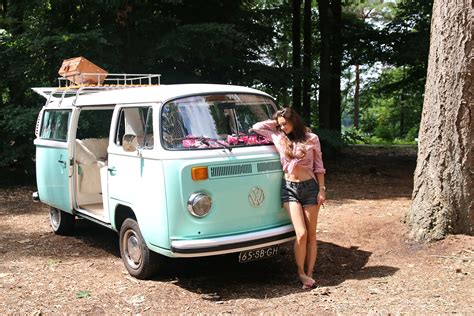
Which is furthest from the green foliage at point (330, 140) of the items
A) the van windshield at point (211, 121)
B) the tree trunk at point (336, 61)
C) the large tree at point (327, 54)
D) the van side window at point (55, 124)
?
the van windshield at point (211, 121)

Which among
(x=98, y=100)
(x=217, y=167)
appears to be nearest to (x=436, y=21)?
(x=217, y=167)

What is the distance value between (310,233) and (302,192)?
19.0 inches

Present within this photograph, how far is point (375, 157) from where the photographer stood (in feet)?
59.3

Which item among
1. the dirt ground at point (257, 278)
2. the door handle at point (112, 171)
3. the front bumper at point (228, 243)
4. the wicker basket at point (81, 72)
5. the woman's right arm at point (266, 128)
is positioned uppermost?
the wicker basket at point (81, 72)

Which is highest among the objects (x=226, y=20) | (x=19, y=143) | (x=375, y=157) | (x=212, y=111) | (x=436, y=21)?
(x=226, y=20)

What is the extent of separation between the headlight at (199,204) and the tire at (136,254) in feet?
2.99

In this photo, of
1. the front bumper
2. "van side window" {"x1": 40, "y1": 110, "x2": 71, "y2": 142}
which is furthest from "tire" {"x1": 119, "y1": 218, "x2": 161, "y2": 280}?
"van side window" {"x1": 40, "y1": 110, "x2": 71, "y2": 142}

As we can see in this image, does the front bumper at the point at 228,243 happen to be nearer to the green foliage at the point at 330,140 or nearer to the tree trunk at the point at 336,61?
the green foliage at the point at 330,140

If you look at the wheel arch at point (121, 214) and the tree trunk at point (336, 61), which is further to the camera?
the tree trunk at point (336, 61)

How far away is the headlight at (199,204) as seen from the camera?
5.04 m

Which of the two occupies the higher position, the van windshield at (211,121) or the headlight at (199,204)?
the van windshield at (211,121)

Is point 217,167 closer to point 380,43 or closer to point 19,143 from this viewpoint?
point 19,143

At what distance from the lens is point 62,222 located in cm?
812

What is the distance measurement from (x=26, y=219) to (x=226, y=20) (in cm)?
763
